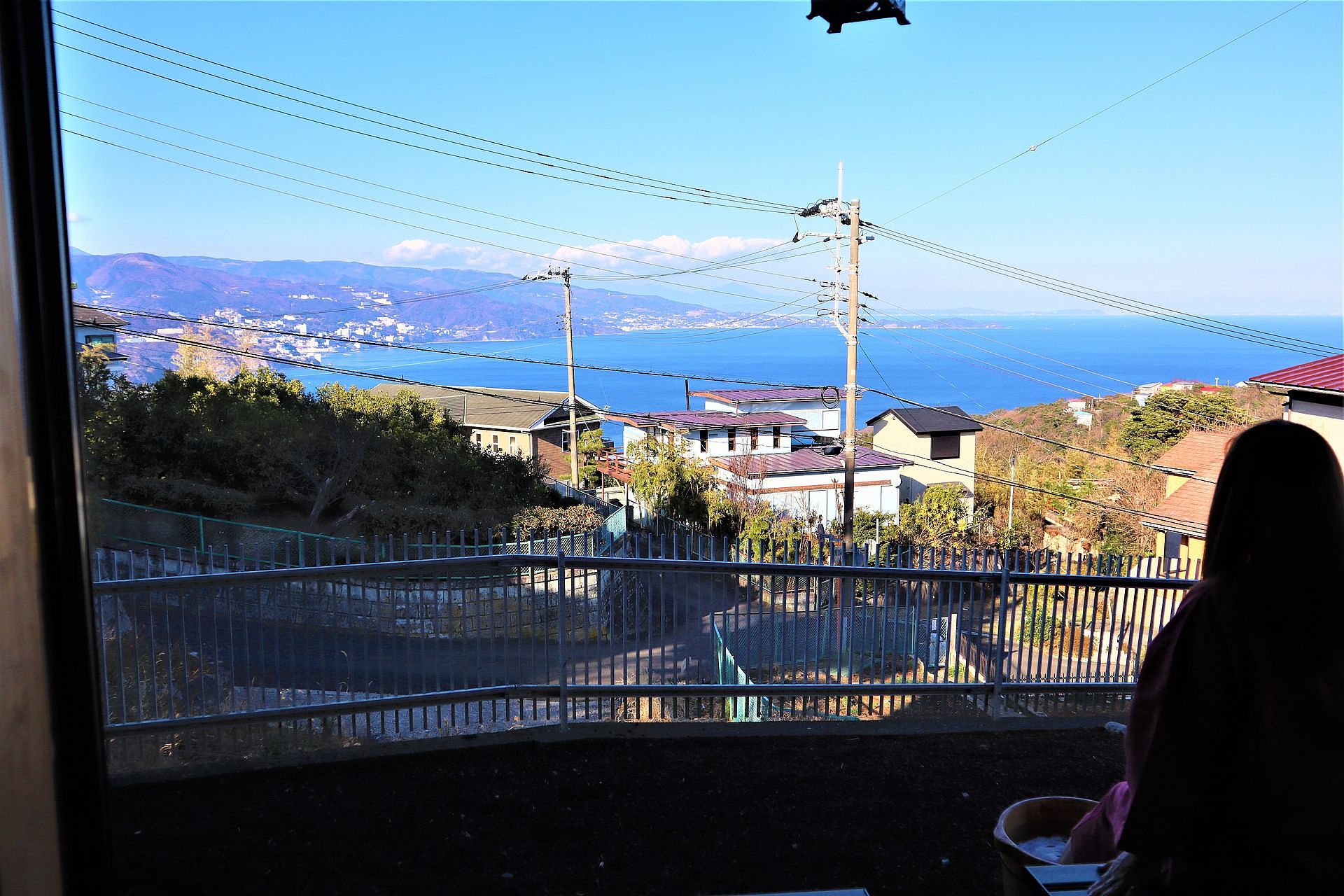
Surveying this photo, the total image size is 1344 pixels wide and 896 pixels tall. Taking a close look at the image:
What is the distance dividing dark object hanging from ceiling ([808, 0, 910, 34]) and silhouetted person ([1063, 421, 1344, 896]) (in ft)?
10.7

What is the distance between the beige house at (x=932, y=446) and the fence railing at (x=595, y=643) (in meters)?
34.7

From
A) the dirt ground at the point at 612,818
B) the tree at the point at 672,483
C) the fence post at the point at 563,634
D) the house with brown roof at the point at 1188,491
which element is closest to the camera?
the dirt ground at the point at 612,818

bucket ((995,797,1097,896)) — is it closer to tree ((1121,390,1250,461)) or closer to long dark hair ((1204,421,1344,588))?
long dark hair ((1204,421,1344,588))

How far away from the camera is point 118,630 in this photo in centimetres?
500

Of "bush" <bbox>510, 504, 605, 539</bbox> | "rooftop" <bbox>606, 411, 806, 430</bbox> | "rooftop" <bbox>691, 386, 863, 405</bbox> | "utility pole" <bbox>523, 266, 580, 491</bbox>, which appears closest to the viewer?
"bush" <bbox>510, 504, 605, 539</bbox>

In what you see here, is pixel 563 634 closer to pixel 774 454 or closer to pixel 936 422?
pixel 774 454

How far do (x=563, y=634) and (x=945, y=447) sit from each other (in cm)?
3866

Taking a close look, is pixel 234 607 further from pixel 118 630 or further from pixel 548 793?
pixel 548 793

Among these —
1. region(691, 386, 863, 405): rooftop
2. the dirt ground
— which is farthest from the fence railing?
region(691, 386, 863, 405): rooftop

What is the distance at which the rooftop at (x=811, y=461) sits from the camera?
35.1 meters

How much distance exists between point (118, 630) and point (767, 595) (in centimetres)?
380

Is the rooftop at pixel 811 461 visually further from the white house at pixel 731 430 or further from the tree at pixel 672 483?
the tree at pixel 672 483

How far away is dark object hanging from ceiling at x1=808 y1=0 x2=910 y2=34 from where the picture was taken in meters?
4.34

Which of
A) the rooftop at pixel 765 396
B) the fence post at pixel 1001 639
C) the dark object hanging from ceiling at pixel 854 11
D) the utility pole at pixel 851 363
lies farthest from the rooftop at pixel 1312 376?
the rooftop at pixel 765 396
